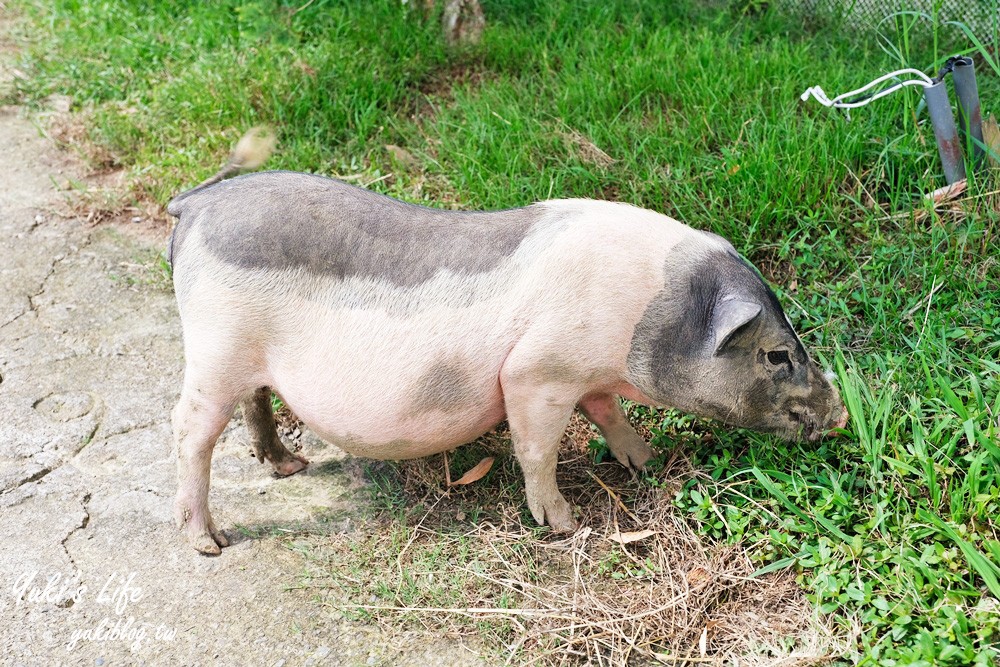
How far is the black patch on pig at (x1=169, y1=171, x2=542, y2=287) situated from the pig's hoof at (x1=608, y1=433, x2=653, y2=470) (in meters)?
0.88

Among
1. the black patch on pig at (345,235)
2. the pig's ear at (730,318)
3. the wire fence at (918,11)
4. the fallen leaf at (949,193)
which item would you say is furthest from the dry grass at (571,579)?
the wire fence at (918,11)

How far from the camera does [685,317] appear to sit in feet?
9.68

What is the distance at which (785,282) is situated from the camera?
4.05 metres

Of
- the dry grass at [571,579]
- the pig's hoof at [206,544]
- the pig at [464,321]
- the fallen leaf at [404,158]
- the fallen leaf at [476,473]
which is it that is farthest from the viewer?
the fallen leaf at [404,158]

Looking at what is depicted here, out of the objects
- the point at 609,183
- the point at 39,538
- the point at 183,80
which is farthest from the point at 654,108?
the point at 39,538

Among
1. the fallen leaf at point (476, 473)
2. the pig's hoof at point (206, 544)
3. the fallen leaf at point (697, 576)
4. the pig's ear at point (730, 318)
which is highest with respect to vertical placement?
the pig's ear at point (730, 318)

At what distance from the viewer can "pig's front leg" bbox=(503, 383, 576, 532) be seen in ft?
9.81

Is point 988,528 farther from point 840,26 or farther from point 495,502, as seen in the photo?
point 840,26

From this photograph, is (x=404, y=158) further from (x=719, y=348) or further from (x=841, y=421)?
(x=841, y=421)

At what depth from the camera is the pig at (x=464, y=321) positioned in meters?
2.93

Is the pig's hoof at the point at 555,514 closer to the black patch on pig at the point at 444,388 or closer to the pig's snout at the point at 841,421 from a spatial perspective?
the black patch on pig at the point at 444,388

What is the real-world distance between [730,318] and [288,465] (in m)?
1.79

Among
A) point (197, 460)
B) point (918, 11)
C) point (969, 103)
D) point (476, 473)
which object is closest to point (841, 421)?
point (476, 473)

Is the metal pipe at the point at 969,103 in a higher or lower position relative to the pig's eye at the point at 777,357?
higher
